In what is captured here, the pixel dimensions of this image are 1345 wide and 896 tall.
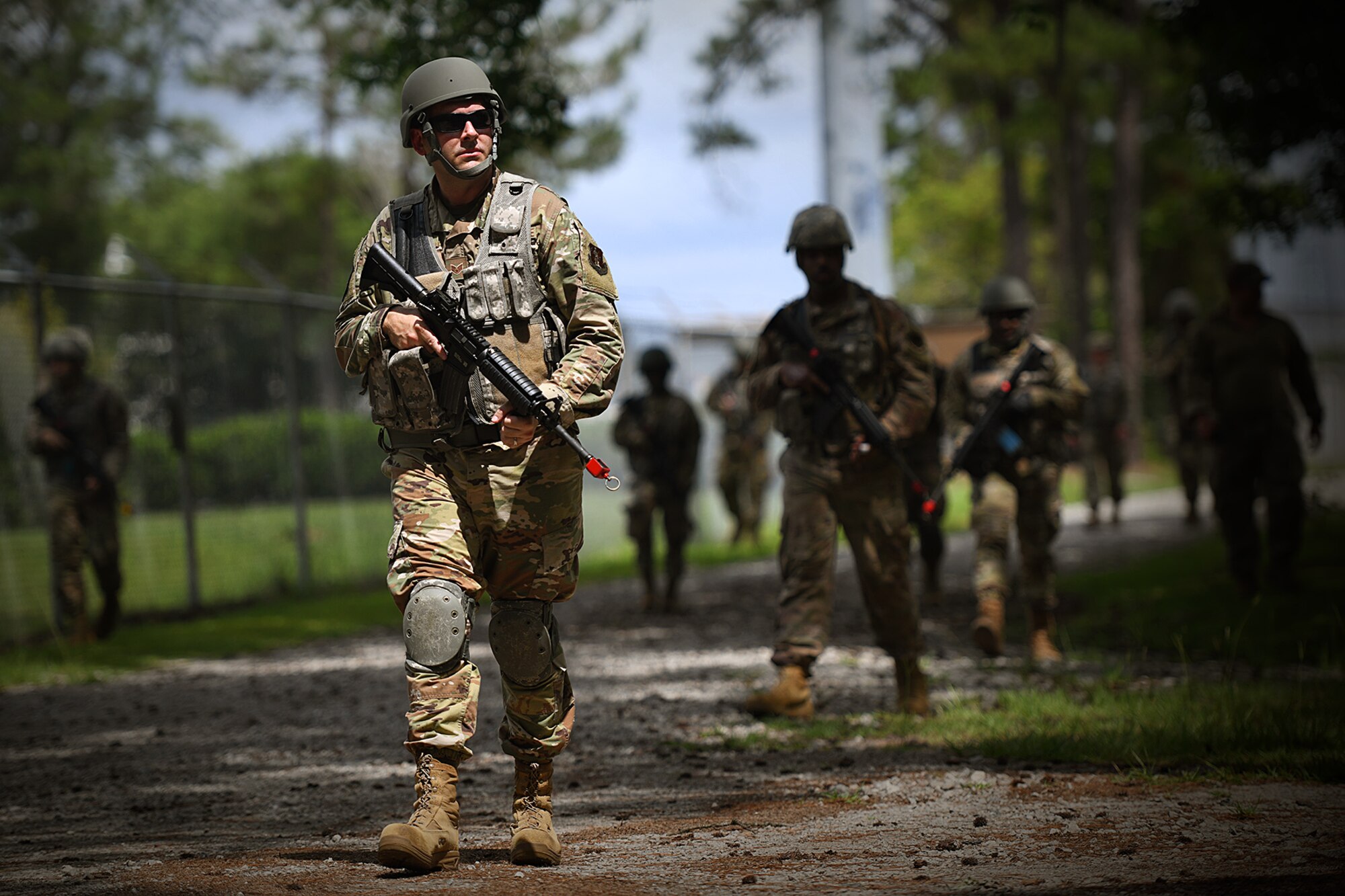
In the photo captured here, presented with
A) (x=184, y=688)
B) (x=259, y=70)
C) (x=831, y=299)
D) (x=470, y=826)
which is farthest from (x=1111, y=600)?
(x=259, y=70)

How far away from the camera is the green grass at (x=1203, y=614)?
8359 mm

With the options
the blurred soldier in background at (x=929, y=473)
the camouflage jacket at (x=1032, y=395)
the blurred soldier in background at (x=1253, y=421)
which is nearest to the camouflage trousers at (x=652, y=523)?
the blurred soldier in background at (x=929, y=473)

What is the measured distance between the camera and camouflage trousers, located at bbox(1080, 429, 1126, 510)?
59.3 feet

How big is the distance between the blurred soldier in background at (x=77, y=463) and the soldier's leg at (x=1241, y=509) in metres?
7.51

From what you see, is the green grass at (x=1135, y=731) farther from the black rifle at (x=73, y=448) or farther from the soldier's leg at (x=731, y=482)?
the soldier's leg at (x=731, y=482)

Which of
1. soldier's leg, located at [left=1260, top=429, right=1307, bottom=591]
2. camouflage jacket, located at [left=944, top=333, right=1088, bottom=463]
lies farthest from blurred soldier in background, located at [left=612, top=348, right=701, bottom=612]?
soldier's leg, located at [left=1260, top=429, right=1307, bottom=591]

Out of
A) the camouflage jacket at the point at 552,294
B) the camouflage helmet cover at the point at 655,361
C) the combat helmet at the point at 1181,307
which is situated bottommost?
the camouflage jacket at the point at 552,294

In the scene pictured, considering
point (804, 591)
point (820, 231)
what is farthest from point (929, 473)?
point (820, 231)

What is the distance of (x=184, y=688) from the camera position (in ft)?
28.3

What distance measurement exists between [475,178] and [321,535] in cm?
970

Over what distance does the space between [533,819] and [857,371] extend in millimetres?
3242

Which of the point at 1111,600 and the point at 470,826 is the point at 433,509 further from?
the point at 1111,600

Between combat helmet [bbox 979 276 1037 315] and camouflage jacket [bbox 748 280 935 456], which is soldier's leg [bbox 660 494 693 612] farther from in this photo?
camouflage jacket [bbox 748 280 935 456]

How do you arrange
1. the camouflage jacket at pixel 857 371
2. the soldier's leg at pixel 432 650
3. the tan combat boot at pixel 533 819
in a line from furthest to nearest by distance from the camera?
the camouflage jacket at pixel 857 371, the tan combat boot at pixel 533 819, the soldier's leg at pixel 432 650
